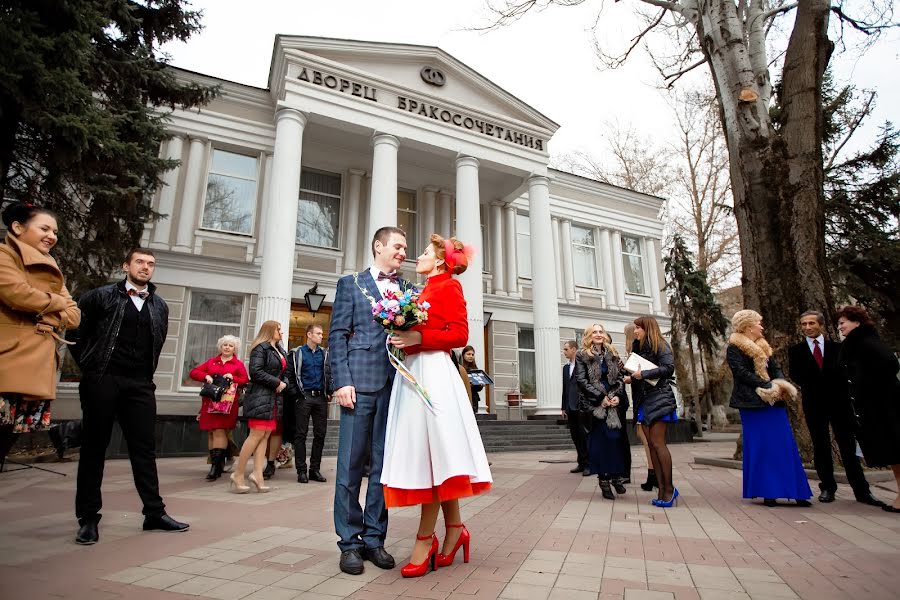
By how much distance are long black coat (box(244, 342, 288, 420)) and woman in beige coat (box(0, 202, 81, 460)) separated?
2.72 m

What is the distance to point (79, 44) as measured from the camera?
794 centimetres

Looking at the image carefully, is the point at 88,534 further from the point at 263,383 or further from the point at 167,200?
the point at 167,200

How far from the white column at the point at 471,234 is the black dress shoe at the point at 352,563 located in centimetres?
1182

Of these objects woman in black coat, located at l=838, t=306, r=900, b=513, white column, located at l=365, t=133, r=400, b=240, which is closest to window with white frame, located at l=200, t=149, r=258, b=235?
white column, located at l=365, t=133, r=400, b=240

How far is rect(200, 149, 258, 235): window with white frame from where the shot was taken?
15.9m

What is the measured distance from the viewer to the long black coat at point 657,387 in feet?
17.5

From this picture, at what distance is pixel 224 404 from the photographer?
6797 mm

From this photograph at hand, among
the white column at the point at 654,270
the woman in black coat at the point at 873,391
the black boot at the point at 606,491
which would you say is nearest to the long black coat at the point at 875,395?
the woman in black coat at the point at 873,391

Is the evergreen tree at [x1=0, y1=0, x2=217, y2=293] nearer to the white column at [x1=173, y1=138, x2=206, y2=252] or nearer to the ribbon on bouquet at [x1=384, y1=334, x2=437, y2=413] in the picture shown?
the white column at [x1=173, y1=138, x2=206, y2=252]

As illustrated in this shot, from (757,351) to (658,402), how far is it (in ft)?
3.95

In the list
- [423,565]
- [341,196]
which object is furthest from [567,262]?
→ [423,565]

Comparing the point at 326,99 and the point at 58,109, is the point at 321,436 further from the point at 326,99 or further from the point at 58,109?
the point at 326,99

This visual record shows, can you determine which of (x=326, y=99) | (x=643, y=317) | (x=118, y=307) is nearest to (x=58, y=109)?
(x=118, y=307)

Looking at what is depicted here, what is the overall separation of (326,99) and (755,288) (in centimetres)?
1259
